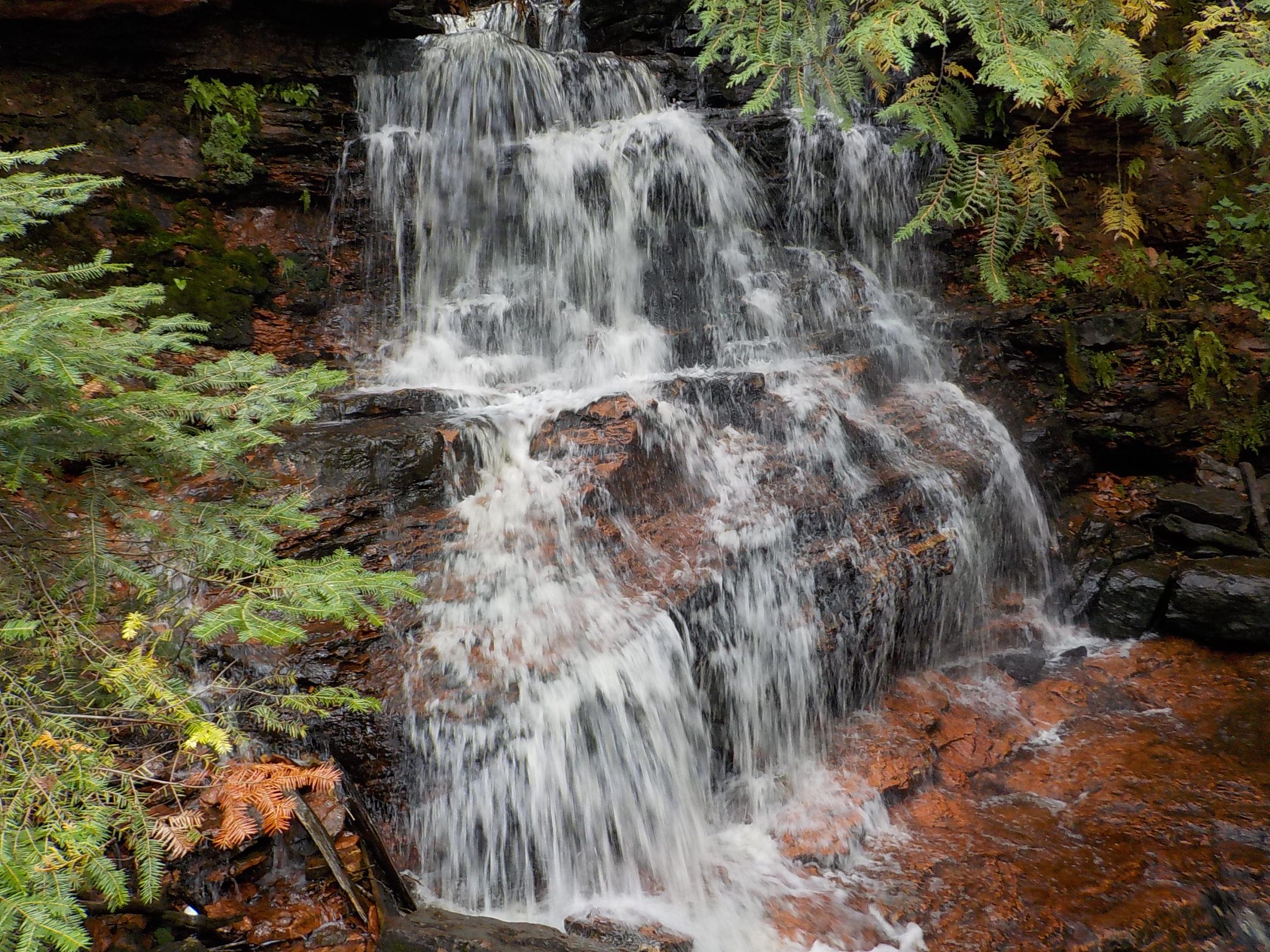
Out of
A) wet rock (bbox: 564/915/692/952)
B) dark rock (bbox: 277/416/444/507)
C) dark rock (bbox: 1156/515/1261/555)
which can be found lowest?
wet rock (bbox: 564/915/692/952)

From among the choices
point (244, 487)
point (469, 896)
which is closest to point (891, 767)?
point (469, 896)

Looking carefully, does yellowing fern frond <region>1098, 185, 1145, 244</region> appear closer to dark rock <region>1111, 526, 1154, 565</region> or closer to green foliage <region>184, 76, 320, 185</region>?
dark rock <region>1111, 526, 1154, 565</region>

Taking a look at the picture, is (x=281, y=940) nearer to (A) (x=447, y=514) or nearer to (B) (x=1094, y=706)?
(A) (x=447, y=514)

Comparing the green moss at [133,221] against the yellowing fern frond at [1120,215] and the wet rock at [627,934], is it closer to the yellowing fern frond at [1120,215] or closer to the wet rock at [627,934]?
the wet rock at [627,934]

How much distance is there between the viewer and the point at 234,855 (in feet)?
9.46

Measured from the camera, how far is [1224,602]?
18.5 ft

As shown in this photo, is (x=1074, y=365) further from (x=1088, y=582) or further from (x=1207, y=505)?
(x=1088, y=582)

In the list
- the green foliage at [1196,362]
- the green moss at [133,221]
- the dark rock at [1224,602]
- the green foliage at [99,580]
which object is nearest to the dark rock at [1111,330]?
the green foliage at [1196,362]

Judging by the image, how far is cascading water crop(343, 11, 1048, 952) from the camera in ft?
12.8

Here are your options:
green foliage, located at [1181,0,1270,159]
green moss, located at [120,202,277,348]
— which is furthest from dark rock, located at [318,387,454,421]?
green foliage, located at [1181,0,1270,159]

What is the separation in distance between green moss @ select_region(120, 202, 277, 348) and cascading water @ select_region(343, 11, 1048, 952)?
133 centimetres

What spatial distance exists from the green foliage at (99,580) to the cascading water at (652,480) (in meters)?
1.65

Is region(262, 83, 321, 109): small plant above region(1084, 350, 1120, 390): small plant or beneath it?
above

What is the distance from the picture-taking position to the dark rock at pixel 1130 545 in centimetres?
648
